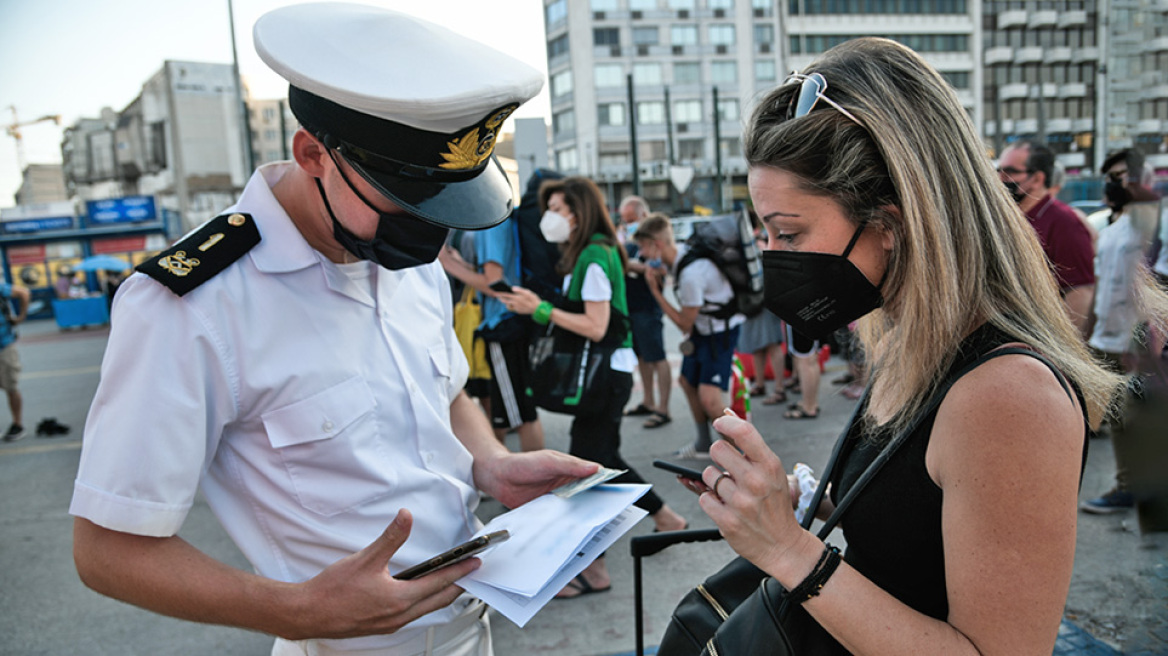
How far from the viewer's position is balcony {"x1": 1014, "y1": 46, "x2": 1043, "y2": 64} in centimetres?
5101

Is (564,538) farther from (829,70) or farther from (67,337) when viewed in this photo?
(67,337)

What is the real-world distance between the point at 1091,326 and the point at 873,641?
4.63 metres

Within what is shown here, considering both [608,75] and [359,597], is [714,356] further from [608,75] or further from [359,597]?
[608,75]

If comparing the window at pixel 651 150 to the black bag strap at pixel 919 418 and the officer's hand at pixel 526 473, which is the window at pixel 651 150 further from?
the black bag strap at pixel 919 418

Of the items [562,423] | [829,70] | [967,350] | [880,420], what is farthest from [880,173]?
[562,423]

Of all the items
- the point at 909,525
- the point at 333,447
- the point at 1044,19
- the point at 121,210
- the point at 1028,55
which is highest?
the point at 1044,19

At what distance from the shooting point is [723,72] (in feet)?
182

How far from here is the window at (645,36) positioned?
53.8 meters

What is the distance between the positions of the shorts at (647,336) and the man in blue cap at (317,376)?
16.2 feet

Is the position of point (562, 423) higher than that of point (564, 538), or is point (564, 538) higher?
point (564, 538)

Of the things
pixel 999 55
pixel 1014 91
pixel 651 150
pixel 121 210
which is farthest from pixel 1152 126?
pixel 1014 91

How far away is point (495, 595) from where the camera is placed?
4.25 ft

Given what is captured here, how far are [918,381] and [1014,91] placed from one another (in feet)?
204

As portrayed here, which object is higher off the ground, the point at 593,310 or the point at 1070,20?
the point at 1070,20
